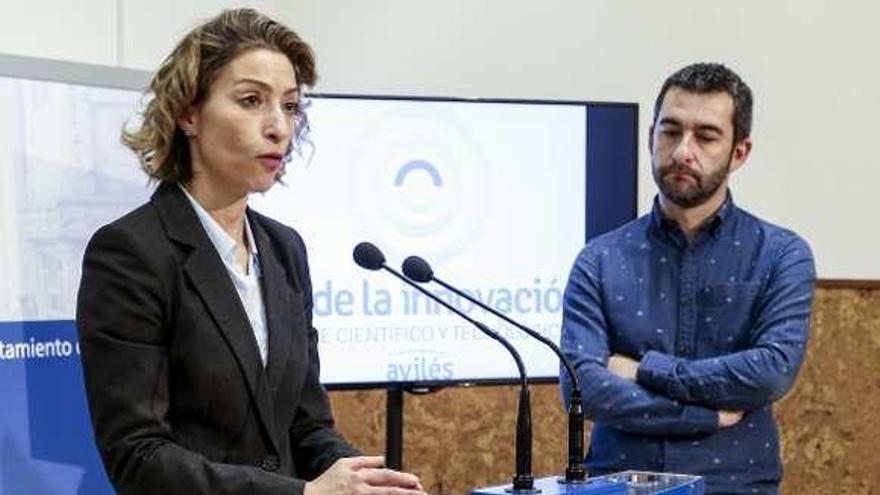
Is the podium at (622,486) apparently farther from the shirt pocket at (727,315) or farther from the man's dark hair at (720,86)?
the man's dark hair at (720,86)

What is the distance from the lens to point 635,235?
9.83 feet

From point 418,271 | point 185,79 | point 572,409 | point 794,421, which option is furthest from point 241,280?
point 794,421

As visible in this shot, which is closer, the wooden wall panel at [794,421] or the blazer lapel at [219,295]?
the blazer lapel at [219,295]

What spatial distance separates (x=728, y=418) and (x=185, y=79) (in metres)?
1.46

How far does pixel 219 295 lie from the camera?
6.05 ft

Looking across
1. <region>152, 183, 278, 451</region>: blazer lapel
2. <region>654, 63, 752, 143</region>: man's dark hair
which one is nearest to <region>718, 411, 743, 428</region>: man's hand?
<region>654, 63, 752, 143</region>: man's dark hair

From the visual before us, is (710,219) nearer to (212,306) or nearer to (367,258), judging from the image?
(367,258)

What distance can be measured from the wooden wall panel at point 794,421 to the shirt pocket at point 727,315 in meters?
1.23

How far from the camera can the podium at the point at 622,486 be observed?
72.7 inches

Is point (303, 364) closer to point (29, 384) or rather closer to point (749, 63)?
point (29, 384)

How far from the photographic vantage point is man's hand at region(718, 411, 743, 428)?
109 inches

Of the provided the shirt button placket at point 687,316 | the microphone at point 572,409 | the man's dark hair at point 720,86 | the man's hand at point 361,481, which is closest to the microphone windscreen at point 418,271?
the microphone at point 572,409

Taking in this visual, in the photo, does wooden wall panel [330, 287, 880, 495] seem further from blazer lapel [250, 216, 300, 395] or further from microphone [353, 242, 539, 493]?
blazer lapel [250, 216, 300, 395]

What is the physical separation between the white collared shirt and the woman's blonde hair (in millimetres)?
58
